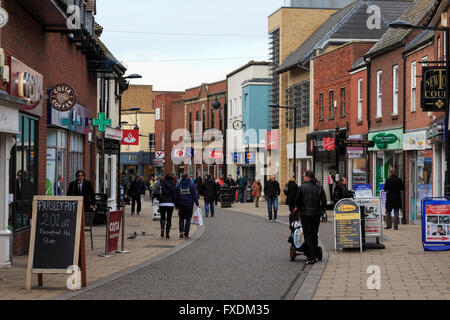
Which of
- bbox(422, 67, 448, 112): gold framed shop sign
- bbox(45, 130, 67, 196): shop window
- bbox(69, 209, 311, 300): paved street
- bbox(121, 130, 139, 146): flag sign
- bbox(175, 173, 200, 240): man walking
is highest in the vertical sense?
bbox(422, 67, 448, 112): gold framed shop sign

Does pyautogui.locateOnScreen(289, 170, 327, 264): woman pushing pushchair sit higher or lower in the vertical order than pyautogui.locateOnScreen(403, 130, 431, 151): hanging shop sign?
lower

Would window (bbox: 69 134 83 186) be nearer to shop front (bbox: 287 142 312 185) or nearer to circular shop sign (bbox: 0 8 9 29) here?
circular shop sign (bbox: 0 8 9 29)

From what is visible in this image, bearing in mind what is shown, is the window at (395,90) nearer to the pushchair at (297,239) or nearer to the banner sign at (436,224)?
the banner sign at (436,224)

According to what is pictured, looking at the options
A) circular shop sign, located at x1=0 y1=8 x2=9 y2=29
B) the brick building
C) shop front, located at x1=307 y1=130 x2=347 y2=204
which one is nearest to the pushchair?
the brick building

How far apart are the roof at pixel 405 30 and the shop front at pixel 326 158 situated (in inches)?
251

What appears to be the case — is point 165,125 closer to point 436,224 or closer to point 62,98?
point 62,98

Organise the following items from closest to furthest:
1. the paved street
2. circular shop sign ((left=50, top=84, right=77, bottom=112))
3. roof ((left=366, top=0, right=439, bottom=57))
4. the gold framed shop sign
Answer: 1. the paved street
2. circular shop sign ((left=50, top=84, right=77, bottom=112))
3. the gold framed shop sign
4. roof ((left=366, top=0, right=439, bottom=57))

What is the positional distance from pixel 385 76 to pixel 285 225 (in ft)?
26.9

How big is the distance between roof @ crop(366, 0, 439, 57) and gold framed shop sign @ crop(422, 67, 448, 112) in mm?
7995

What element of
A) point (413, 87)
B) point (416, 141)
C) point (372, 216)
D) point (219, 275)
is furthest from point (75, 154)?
point (219, 275)

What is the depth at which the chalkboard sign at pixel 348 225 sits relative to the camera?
733 inches

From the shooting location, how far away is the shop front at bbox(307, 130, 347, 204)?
40.6 metres

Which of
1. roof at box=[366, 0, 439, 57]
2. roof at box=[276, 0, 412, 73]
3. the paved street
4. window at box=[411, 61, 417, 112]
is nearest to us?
the paved street

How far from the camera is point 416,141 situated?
28938 millimetres
